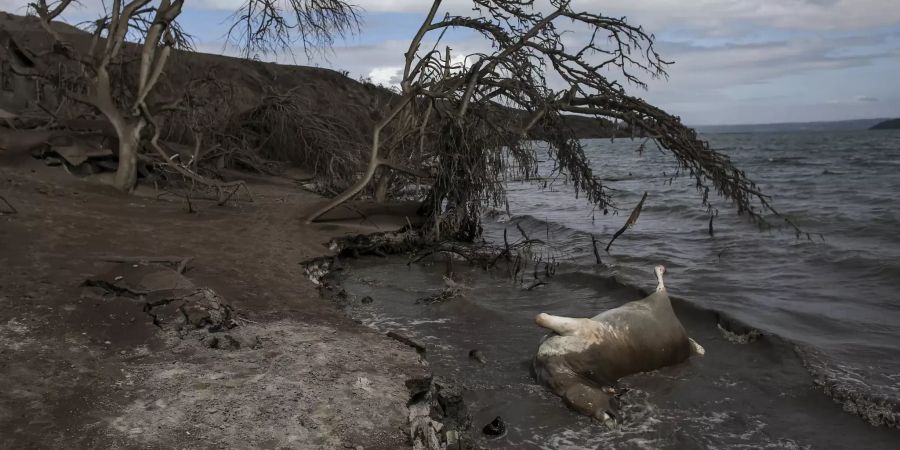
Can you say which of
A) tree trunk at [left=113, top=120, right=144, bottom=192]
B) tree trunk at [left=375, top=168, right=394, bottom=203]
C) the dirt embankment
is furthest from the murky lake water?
tree trunk at [left=113, top=120, right=144, bottom=192]

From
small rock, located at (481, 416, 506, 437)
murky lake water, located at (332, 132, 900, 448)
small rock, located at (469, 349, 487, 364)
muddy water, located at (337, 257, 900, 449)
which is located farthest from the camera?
small rock, located at (469, 349, 487, 364)

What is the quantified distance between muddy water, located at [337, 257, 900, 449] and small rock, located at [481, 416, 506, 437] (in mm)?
54

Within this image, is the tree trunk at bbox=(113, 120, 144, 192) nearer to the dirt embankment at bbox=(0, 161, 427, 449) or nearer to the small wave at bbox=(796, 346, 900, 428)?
the dirt embankment at bbox=(0, 161, 427, 449)

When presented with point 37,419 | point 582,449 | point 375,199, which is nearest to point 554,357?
point 582,449

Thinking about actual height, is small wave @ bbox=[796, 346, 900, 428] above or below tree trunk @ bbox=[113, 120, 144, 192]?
below

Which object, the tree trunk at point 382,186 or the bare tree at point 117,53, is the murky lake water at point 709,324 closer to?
the tree trunk at point 382,186

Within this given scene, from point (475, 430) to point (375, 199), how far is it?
7852mm

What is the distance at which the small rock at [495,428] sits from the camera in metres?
4.72

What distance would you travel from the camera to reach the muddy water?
482 centimetres

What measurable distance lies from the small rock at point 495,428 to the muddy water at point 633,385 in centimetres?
5

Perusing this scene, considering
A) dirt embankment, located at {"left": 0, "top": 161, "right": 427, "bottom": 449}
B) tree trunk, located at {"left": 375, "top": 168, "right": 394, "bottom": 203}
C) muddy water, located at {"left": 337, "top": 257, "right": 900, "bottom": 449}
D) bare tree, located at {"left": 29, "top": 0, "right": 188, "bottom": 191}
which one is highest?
bare tree, located at {"left": 29, "top": 0, "right": 188, "bottom": 191}

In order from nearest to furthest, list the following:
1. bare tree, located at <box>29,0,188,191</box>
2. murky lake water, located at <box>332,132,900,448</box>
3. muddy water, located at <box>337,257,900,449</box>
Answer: muddy water, located at <box>337,257,900,449</box> < murky lake water, located at <box>332,132,900,448</box> < bare tree, located at <box>29,0,188,191</box>

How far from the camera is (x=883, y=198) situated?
18.5 metres

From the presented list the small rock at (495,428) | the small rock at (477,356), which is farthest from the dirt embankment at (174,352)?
the small rock at (477,356)
